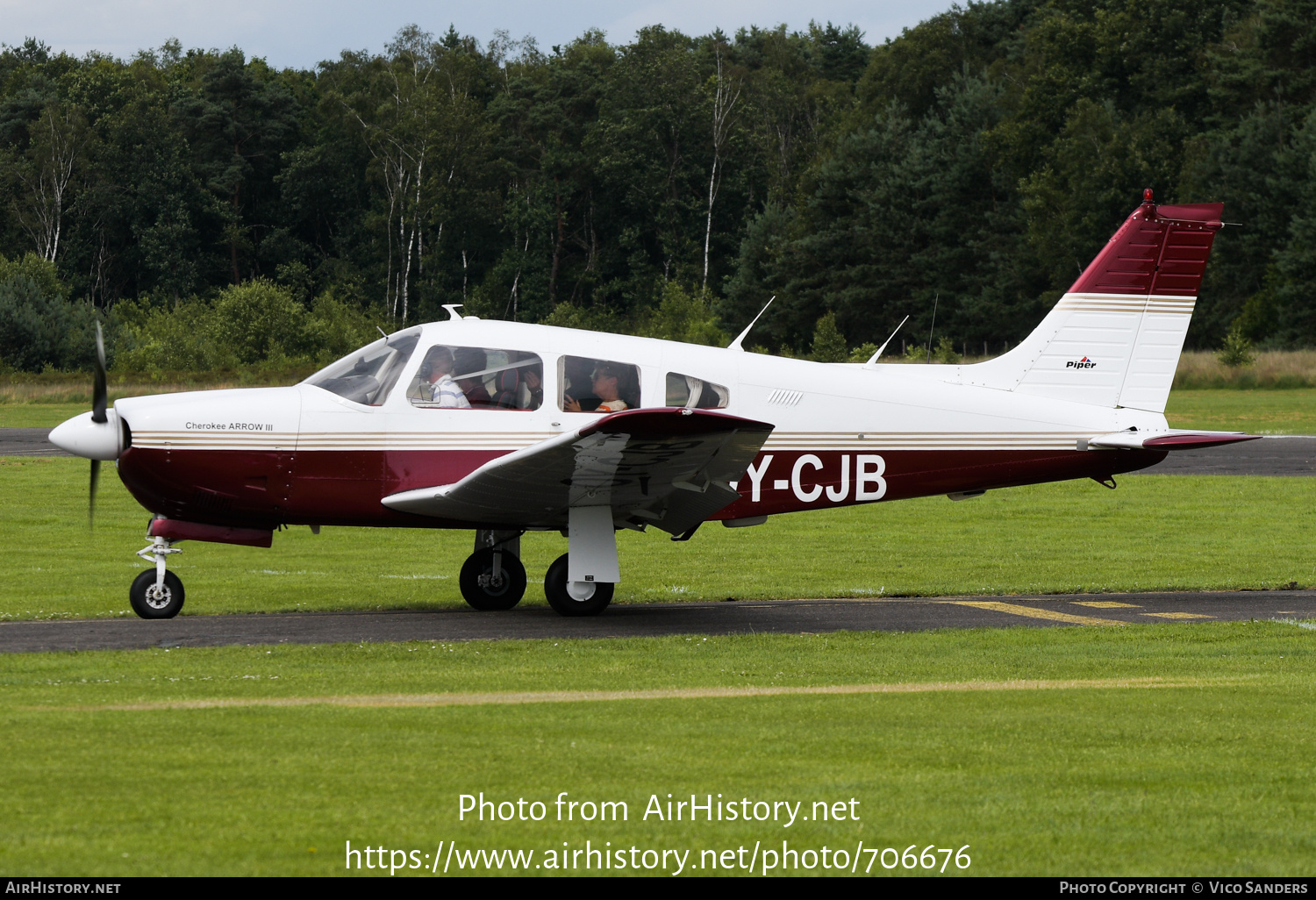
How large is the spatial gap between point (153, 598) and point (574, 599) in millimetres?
3454

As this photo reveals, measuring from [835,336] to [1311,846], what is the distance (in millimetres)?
61760

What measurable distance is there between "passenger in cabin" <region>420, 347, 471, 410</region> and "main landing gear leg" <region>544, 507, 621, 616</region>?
136 cm

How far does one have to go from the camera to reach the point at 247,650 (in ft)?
33.1

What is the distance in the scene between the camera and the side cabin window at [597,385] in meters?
12.2

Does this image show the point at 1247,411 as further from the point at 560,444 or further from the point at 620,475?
the point at 560,444

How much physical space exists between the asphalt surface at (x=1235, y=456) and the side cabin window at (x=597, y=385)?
56.6 feet

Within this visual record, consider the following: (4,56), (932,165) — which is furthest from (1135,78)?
(4,56)

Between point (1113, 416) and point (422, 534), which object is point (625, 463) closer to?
point (1113, 416)

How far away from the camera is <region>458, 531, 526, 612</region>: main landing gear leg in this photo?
43.0 feet

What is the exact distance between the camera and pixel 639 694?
8562mm

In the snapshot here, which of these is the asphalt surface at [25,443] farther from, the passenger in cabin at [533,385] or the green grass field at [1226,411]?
the passenger in cabin at [533,385]

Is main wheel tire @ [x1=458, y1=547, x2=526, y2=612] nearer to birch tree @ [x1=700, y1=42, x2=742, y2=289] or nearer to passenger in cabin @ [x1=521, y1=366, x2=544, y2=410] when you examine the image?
passenger in cabin @ [x1=521, y1=366, x2=544, y2=410]

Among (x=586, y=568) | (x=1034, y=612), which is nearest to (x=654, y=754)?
(x=586, y=568)

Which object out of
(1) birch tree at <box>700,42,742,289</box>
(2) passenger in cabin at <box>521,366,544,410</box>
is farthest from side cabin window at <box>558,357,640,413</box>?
(1) birch tree at <box>700,42,742,289</box>
